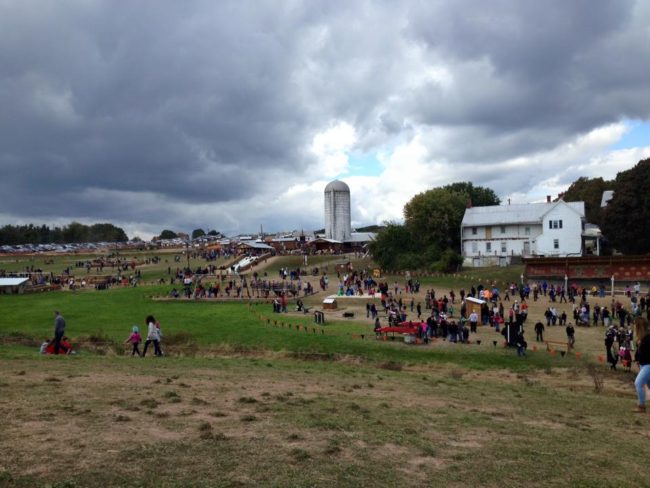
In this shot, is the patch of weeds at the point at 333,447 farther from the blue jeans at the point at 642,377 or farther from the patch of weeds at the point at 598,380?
the patch of weeds at the point at 598,380

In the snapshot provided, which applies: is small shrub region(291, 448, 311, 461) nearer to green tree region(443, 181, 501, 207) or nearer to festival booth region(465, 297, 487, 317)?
festival booth region(465, 297, 487, 317)

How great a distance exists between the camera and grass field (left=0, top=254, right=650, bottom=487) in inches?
283

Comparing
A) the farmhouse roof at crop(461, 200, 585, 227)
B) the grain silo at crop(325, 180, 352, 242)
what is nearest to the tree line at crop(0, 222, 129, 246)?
the grain silo at crop(325, 180, 352, 242)

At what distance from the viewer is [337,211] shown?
9831 centimetres

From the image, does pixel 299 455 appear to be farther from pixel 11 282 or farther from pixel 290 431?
pixel 11 282

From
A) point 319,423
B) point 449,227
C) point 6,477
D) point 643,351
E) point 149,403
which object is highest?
point 449,227

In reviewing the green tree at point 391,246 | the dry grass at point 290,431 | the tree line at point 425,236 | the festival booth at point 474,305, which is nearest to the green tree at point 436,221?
the tree line at point 425,236

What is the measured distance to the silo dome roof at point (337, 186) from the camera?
3868 inches

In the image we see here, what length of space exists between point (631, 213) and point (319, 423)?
55.2 meters

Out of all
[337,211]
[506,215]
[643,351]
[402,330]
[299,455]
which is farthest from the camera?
[337,211]

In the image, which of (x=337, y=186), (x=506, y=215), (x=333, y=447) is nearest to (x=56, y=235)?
(x=337, y=186)

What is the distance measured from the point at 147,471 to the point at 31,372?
9.00 meters

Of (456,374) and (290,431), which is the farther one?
(456,374)

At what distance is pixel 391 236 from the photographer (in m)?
65.6
